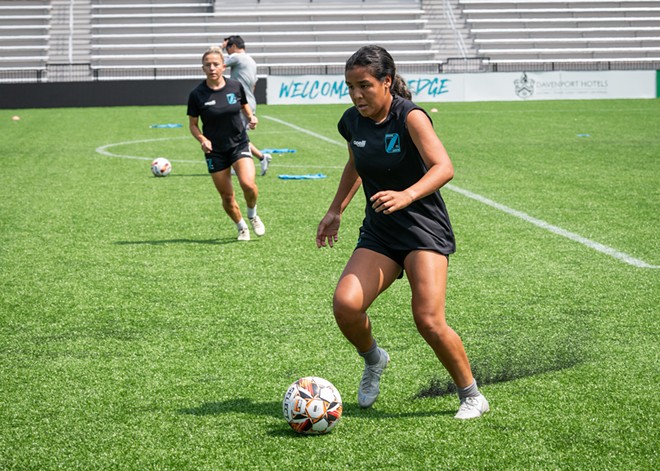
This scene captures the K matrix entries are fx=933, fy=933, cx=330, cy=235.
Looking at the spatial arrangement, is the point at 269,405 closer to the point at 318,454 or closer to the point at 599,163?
the point at 318,454

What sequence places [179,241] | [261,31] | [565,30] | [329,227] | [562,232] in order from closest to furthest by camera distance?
[329,227]
[562,232]
[179,241]
[261,31]
[565,30]

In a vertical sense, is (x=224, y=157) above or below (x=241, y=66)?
below

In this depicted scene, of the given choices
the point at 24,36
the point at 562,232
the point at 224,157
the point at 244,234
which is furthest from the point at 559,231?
the point at 24,36

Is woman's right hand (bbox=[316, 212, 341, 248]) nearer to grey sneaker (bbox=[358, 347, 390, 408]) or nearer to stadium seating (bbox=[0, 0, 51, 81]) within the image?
grey sneaker (bbox=[358, 347, 390, 408])

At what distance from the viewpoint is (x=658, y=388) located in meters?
Answer: 5.22

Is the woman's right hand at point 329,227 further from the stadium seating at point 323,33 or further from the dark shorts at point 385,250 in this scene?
the stadium seating at point 323,33

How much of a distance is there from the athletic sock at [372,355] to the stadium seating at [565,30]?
131 ft

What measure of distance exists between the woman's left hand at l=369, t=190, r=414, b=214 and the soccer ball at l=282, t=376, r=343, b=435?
3.31 feet

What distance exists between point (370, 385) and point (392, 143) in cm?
131

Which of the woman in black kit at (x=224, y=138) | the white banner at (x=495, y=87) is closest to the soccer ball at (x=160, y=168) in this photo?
the woman in black kit at (x=224, y=138)

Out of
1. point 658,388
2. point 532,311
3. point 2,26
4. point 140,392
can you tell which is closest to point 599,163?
point 532,311

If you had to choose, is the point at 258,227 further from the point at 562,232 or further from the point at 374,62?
the point at 374,62

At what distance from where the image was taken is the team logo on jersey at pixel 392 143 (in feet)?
15.6

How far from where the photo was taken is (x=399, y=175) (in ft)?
15.9
